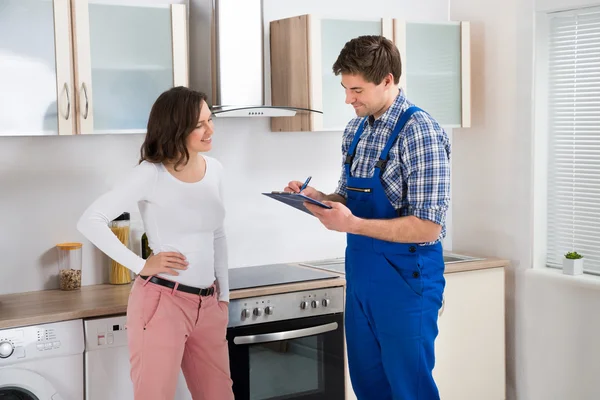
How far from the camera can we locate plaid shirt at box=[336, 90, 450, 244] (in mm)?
2725

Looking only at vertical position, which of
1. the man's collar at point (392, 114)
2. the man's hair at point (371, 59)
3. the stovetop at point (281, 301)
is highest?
the man's hair at point (371, 59)

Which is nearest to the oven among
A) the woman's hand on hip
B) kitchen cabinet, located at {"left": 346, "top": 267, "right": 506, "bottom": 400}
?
the woman's hand on hip

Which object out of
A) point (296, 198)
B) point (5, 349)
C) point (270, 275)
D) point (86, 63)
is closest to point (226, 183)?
point (270, 275)

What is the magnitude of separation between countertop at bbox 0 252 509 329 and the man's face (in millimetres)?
951

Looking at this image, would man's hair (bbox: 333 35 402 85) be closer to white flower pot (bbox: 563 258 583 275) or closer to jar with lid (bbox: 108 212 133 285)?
jar with lid (bbox: 108 212 133 285)

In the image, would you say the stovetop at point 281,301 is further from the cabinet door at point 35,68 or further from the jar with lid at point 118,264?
the cabinet door at point 35,68

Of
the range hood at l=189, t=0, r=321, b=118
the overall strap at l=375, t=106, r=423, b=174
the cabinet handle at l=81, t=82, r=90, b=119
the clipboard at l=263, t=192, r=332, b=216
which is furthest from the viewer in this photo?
the range hood at l=189, t=0, r=321, b=118

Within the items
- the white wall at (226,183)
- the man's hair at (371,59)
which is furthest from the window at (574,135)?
the man's hair at (371,59)

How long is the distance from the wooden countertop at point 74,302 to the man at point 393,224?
61 cm

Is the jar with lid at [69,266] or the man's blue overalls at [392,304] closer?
the man's blue overalls at [392,304]

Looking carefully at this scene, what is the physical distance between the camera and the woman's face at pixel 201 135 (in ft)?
9.58

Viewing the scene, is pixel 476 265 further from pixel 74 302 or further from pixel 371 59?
pixel 74 302

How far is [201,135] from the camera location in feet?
9.61

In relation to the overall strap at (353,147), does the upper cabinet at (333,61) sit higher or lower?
higher
